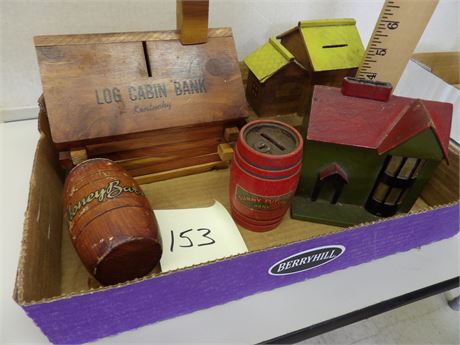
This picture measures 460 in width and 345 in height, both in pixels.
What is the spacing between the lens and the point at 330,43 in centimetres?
72

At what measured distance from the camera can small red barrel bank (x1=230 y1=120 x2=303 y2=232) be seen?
0.48 meters

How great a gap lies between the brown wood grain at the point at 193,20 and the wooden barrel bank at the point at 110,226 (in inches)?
10.0

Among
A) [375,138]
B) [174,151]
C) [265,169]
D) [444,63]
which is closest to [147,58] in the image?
[174,151]

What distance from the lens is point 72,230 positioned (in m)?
0.46

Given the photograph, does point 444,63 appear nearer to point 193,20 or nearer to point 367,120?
point 367,120

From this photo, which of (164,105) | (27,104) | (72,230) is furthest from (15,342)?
(27,104)

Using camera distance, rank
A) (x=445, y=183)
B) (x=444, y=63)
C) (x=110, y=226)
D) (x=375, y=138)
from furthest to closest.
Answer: (x=444, y=63), (x=445, y=183), (x=375, y=138), (x=110, y=226)

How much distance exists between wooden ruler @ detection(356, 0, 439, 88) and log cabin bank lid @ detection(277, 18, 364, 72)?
0.19 ft

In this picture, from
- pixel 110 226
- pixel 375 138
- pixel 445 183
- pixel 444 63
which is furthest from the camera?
pixel 444 63

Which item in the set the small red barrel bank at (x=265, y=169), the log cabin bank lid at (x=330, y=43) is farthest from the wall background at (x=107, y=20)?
the small red barrel bank at (x=265, y=169)

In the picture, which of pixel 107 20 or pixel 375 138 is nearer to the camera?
pixel 375 138

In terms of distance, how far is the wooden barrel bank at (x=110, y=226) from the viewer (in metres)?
0.42

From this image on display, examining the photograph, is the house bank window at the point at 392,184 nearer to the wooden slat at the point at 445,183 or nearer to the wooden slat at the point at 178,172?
the wooden slat at the point at 445,183

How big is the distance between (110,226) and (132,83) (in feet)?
0.81
